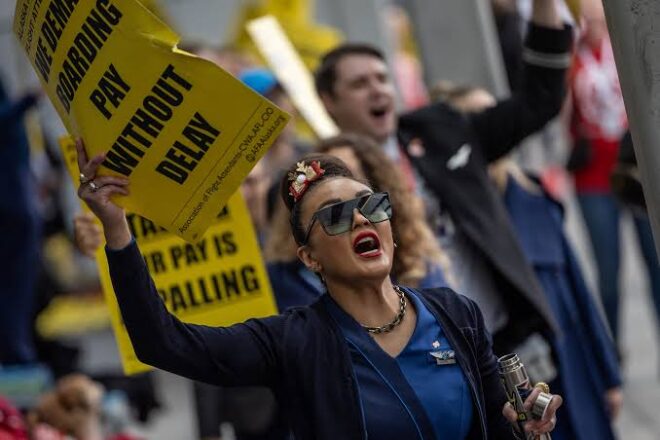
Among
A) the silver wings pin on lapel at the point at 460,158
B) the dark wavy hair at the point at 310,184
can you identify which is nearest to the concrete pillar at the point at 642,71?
the dark wavy hair at the point at 310,184

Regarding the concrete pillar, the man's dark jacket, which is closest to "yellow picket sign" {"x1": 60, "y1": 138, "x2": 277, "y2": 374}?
the man's dark jacket

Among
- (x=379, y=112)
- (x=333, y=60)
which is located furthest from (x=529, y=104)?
(x=333, y=60)

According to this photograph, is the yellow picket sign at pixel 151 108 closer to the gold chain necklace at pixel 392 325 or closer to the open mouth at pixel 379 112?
the gold chain necklace at pixel 392 325

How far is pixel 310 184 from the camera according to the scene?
172 inches

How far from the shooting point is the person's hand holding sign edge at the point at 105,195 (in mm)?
4094

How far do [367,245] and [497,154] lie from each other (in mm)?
2503

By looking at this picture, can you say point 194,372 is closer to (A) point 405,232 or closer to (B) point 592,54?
(A) point 405,232

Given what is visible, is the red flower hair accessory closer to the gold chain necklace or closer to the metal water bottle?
the gold chain necklace

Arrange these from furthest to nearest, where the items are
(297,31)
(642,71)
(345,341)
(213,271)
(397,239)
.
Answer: (297,31), (213,271), (397,239), (345,341), (642,71)

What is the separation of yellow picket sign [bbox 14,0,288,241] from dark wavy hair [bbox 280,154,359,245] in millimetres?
158

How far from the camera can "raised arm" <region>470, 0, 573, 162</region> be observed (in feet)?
21.4

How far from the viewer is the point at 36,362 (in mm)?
9461

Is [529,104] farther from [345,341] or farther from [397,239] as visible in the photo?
[345,341]

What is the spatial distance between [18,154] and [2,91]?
1.76 ft
